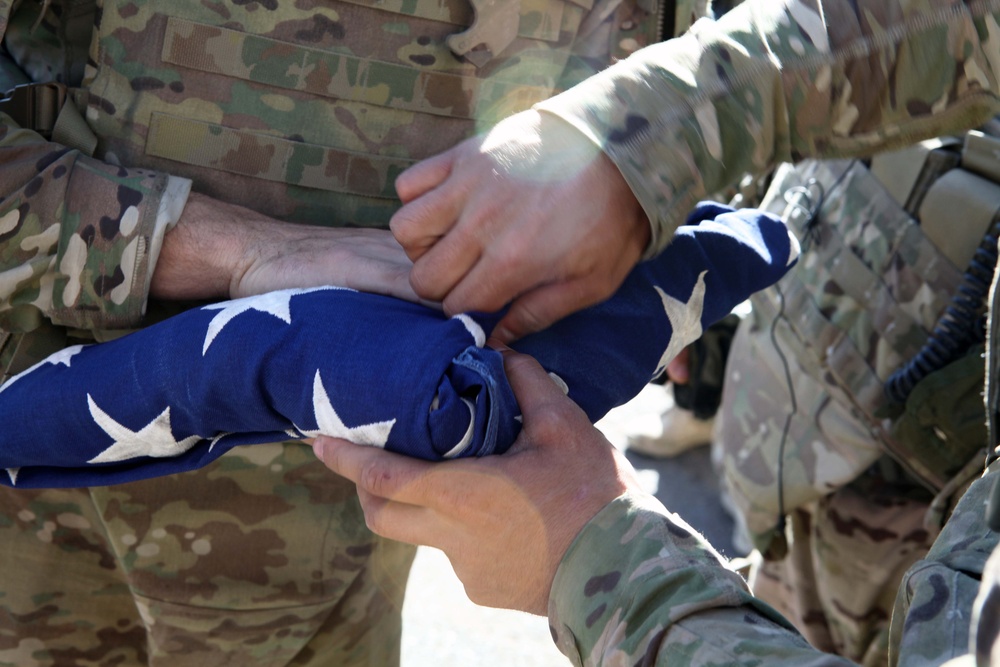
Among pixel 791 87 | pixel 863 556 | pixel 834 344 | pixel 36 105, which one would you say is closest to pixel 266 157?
pixel 36 105

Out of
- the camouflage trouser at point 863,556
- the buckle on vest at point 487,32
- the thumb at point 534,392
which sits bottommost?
the camouflage trouser at point 863,556

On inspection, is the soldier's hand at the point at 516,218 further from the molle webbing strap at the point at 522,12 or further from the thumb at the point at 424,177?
the molle webbing strap at the point at 522,12

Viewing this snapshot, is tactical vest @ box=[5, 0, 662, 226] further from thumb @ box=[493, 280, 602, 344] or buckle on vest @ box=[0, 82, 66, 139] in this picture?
thumb @ box=[493, 280, 602, 344]

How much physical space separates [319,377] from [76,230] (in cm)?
47

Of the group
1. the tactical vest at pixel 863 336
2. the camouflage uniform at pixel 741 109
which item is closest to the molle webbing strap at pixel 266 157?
the camouflage uniform at pixel 741 109

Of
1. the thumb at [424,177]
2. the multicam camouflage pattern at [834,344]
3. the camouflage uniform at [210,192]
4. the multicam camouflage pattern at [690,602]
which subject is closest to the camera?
the multicam camouflage pattern at [690,602]

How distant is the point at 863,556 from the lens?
6.96 feet

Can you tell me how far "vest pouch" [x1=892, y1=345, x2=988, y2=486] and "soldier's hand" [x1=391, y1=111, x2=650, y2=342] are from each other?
971 mm

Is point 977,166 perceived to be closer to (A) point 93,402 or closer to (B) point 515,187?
(B) point 515,187

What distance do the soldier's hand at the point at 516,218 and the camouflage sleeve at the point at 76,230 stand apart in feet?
1.25

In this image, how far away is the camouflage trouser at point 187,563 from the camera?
150 cm

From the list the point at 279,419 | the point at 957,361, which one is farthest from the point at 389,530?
the point at 957,361

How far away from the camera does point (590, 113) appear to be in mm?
1146

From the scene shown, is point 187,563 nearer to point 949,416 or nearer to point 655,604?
point 655,604
